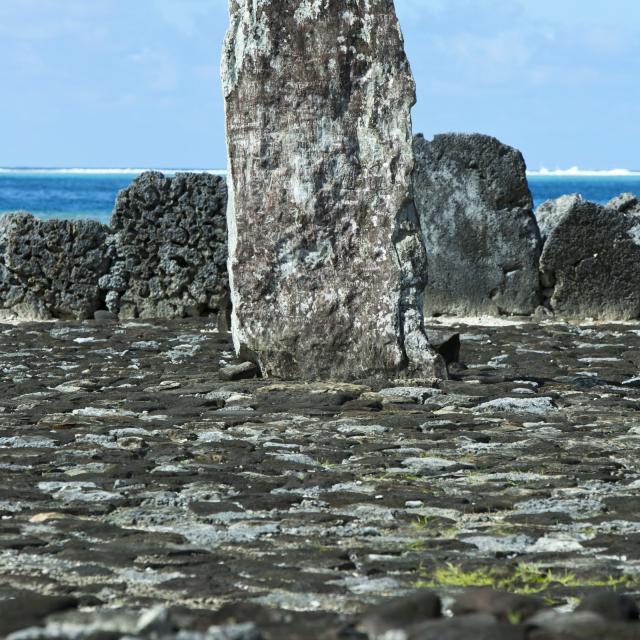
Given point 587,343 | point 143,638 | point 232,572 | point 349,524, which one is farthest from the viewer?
point 587,343

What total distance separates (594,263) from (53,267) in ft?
22.5

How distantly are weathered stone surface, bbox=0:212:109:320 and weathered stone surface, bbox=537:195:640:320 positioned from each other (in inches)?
227

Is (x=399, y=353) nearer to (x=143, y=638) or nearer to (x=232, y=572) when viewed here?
(x=232, y=572)

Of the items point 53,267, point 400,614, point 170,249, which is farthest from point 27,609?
point 53,267

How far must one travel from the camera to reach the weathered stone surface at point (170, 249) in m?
15.9

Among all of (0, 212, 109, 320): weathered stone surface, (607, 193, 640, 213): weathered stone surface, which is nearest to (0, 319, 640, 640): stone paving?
(0, 212, 109, 320): weathered stone surface

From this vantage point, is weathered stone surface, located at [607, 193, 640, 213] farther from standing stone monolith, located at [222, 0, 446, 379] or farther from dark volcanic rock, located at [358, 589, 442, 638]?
dark volcanic rock, located at [358, 589, 442, 638]

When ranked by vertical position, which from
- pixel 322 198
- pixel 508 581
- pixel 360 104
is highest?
pixel 360 104

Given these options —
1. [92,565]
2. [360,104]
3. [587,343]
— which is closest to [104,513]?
[92,565]

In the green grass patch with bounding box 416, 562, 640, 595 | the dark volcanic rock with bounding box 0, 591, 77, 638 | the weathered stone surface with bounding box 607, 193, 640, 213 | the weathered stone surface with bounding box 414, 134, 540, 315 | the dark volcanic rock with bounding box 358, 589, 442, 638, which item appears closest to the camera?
the dark volcanic rock with bounding box 358, 589, 442, 638

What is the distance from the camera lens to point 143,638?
10.2 ft

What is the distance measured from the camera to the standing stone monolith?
9375mm

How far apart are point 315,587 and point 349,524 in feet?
3.20

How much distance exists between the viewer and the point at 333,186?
9.41 metres
